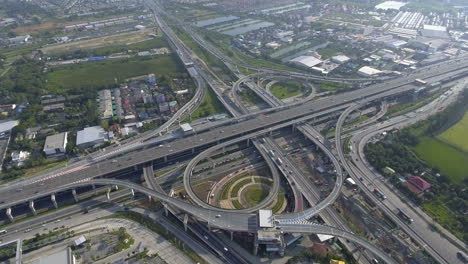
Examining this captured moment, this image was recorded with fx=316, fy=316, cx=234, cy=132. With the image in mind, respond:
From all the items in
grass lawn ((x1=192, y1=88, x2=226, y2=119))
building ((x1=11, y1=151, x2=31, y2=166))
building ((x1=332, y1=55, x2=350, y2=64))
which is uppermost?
building ((x1=332, y1=55, x2=350, y2=64))

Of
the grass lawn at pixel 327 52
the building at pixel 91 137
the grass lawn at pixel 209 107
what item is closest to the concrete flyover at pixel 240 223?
the building at pixel 91 137

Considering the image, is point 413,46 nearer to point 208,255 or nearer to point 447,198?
Result: point 447,198

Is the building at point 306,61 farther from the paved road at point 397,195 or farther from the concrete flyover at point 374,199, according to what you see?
the concrete flyover at point 374,199

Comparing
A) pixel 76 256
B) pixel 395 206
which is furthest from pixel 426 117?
pixel 76 256

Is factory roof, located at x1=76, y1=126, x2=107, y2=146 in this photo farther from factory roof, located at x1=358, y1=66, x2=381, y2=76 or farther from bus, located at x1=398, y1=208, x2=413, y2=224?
factory roof, located at x1=358, y1=66, x2=381, y2=76

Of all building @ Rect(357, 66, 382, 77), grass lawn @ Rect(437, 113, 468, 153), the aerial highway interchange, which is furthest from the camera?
building @ Rect(357, 66, 382, 77)

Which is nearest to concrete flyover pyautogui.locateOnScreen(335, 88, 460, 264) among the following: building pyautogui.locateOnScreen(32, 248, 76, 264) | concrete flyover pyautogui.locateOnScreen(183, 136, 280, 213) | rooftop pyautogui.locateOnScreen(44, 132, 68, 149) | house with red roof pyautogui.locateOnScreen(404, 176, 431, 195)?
house with red roof pyautogui.locateOnScreen(404, 176, 431, 195)

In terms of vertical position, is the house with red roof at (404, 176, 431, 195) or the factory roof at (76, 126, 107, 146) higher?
the factory roof at (76, 126, 107, 146)
